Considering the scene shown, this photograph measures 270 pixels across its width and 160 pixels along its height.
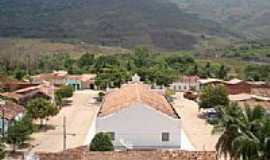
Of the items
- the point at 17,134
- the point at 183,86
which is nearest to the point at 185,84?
the point at 183,86

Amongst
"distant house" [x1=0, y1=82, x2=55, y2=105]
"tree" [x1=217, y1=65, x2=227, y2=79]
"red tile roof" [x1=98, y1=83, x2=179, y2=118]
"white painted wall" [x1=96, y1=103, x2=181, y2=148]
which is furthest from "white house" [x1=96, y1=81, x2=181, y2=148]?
"tree" [x1=217, y1=65, x2=227, y2=79]

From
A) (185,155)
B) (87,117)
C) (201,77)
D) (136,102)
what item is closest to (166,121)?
(136,102)

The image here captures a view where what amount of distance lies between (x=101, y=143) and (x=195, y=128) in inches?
788

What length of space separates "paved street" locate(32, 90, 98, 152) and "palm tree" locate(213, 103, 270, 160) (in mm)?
17731

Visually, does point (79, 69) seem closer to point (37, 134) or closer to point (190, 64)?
point (190, 64)

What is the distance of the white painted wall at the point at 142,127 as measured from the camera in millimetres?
37844

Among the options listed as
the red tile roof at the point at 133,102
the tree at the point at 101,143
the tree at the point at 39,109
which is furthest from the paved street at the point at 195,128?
the tree at the point at 39,109

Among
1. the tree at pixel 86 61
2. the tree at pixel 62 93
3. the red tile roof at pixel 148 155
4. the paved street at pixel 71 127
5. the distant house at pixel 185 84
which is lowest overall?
the paved street at pixel 71 127

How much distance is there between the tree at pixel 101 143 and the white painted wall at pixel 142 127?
3.53m

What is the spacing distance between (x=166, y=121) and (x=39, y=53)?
117m

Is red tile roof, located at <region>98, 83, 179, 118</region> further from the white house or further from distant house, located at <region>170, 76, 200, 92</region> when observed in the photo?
distant house, located at <region>170, 76, 200, 92</region>

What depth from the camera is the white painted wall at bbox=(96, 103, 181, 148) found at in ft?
124

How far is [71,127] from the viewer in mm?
52875

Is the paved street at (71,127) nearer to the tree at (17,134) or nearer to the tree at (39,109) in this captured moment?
the tree at (17,134)
